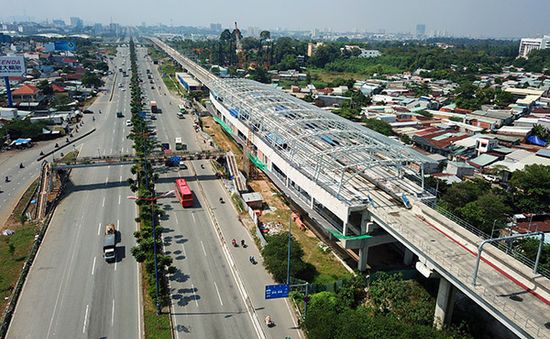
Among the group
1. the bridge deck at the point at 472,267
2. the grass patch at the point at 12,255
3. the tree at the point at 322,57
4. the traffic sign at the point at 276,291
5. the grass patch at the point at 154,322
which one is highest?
the tree at the point at 322,57

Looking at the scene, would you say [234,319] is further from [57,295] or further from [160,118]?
[160,118]

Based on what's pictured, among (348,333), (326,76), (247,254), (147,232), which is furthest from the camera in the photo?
(326,76)

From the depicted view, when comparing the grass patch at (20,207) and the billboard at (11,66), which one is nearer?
the grass patch at (20,207)

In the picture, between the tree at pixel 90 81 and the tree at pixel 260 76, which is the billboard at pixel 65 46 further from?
the tree at pixel 260 76

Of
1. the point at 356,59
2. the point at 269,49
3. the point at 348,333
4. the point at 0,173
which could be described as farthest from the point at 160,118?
the point at 356,59

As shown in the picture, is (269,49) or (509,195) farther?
(269,49)

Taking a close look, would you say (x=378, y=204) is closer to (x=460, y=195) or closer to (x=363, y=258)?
(x=363, y=258)

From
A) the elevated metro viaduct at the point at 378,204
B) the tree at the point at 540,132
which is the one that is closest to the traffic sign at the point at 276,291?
the elevated metro viaduct at the point at 378,204
